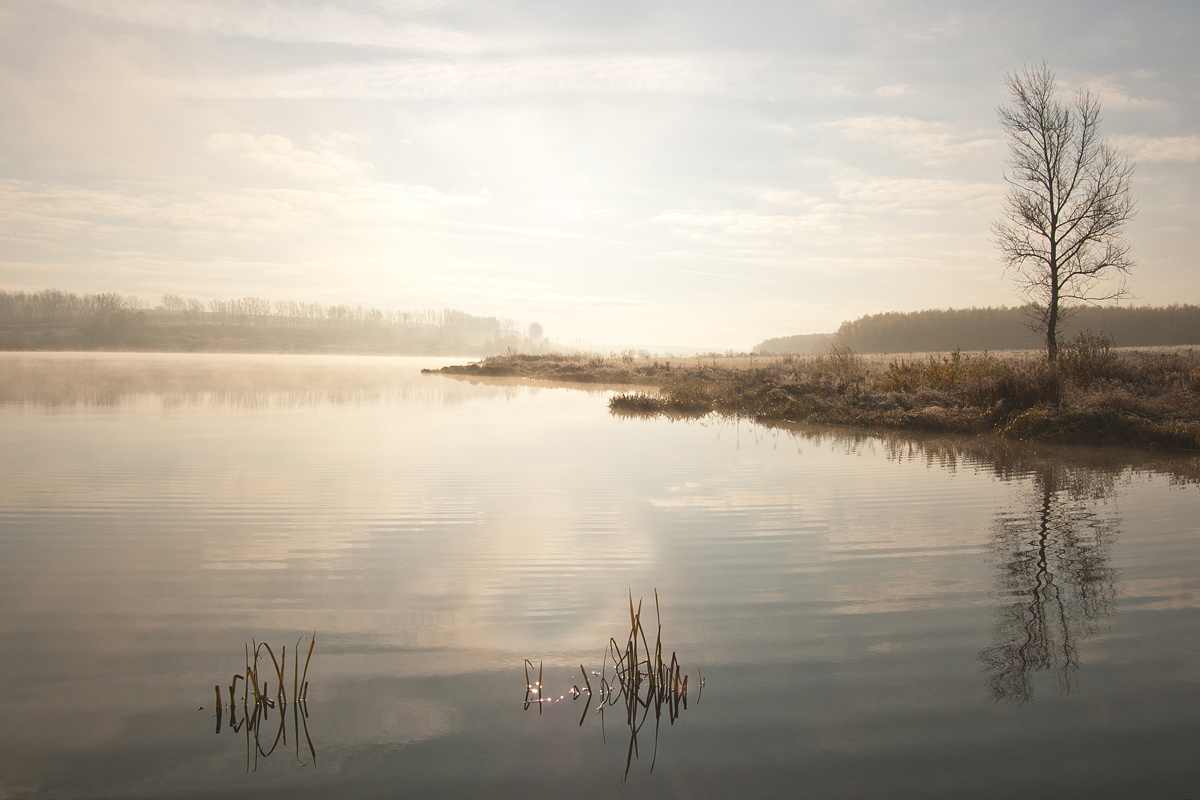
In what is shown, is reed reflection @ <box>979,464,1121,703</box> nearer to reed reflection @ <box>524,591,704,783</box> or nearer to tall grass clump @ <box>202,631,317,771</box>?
reed reflection @ <box>524,591,704,783</box>

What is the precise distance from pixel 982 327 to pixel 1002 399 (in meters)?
73.9

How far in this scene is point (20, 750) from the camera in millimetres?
2836

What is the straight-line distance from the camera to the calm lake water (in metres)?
2.77

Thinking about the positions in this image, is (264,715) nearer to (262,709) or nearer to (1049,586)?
(262,709)

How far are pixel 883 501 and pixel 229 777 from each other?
6.79 metres

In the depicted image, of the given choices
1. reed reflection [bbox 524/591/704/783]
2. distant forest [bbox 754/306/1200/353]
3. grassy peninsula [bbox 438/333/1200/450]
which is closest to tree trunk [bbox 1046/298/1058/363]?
grassy peninsula [bbox 438/333/1200/450]

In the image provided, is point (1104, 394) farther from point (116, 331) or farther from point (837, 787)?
point (116, 331)

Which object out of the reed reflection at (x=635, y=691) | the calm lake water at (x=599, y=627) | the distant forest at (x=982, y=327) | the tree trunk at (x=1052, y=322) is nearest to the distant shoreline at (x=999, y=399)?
the tree trunk at (x=1052, y=322)

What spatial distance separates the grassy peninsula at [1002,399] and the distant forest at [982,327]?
56.3m

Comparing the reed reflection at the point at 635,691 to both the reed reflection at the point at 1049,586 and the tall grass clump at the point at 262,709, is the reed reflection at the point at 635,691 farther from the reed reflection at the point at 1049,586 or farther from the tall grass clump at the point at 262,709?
the reed reflection at the point at 1049,586

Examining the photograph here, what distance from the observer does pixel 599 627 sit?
4160 mm

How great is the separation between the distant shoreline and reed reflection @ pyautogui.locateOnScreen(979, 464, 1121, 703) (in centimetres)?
563

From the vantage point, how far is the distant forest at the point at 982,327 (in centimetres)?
7019

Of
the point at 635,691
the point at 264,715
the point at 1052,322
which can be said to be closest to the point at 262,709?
the point at 264,715
